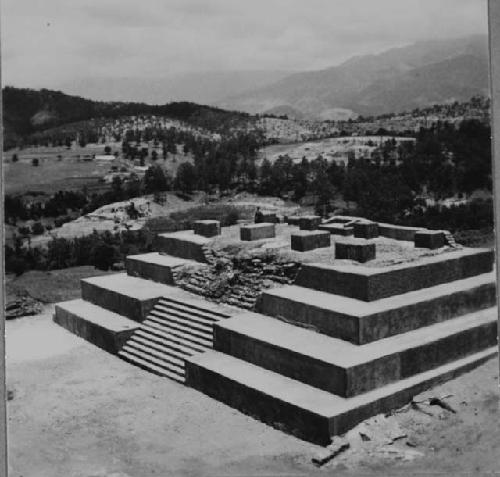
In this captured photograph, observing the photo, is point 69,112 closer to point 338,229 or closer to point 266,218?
point 266,218

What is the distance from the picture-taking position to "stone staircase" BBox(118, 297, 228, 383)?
1254 centimetres

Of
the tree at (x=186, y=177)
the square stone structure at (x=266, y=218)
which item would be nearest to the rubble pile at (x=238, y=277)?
the tree at (x=186, y=177)

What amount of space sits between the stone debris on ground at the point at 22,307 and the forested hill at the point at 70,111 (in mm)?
5626

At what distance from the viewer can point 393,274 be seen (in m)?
11.6

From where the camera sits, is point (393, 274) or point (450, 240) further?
point (450, 240)

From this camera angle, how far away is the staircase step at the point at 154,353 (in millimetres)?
12494

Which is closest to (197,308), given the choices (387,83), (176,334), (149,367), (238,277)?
(176,334)

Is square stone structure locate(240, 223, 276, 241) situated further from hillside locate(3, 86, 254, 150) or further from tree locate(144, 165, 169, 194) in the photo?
hillside locate(3, 86, 254, 150)

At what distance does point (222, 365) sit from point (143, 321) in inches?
128

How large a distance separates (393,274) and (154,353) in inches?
181

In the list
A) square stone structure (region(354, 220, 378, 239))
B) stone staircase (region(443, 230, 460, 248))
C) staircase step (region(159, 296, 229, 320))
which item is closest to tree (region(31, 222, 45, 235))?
staircase step (region(159, 296, 229, 320))

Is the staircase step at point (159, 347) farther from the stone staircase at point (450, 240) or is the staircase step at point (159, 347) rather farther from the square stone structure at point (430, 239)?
the stone staircase at point (450, 240)

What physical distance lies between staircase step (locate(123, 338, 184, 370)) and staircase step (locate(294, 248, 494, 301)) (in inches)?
100

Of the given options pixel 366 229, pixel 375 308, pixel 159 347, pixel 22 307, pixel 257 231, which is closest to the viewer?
pixel 375 308
